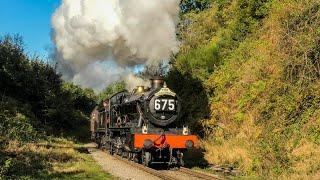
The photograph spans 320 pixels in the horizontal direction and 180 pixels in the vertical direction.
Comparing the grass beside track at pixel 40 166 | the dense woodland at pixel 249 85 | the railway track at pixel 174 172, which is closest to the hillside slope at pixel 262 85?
the dense woodland at pixel 249 85

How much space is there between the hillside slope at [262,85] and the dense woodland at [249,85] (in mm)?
41

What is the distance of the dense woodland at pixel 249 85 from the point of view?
16.9m

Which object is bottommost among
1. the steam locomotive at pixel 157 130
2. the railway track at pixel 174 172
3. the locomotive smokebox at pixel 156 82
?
the railway track at pixel 174 172

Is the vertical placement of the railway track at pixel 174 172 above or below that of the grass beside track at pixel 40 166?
below

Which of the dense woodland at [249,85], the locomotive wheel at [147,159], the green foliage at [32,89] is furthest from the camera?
the green foliage at [32,89]

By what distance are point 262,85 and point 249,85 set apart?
1743mm

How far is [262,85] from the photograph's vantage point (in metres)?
22.1

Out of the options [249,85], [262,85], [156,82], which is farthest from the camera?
[249,85]

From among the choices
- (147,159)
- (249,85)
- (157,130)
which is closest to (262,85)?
(249,85)

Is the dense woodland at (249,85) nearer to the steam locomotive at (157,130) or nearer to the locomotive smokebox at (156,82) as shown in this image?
the steam locomotive at (157,130)

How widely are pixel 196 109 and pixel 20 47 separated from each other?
25.1 metres

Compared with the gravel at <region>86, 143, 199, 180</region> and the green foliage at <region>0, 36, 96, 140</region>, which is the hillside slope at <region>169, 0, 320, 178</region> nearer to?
the gravel at <region>86, 143, 199, 180</region>

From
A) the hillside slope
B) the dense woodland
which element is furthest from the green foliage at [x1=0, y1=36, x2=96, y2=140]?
the hillside slope

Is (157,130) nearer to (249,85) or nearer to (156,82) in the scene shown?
(156,82)
